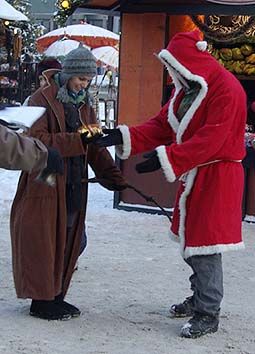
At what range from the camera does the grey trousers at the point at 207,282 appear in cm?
472

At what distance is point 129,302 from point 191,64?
175 centimetres

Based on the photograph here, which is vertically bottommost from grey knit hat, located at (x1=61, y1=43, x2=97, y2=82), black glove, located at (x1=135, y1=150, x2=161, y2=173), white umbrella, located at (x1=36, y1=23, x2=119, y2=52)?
black glove, located at (x1=135, y1=150, x2=161, y2=173)

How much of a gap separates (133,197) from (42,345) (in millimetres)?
4423

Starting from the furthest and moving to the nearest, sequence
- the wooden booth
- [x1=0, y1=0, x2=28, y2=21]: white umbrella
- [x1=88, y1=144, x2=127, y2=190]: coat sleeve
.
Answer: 1. [x1=0, y1=0, x2=28, y2=21]: white umbrella
2. the wooden booth
3. [x1=88, y1=144, x2=127, y2=190]: coat sleeve

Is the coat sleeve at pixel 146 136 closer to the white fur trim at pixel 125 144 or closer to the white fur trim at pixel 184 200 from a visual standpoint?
the white fur trim at pixel 125 144

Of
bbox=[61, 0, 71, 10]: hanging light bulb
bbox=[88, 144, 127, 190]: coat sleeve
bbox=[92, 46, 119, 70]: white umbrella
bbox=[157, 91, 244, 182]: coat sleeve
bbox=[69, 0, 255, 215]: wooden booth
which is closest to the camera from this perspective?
bbox=[157, 91, 244, 182]: coat sleeve

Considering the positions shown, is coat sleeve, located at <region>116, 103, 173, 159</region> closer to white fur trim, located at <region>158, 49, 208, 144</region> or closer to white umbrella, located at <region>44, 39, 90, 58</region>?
white fur trim, located at <region>158, 49, 208, 144</region>

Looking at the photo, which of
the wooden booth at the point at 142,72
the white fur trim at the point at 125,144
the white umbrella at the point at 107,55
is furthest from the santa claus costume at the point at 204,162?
the white umbrella at the point at 107,55

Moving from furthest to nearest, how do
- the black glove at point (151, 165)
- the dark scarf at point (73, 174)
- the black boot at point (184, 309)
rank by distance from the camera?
the black boot at point (184, 309)
the dark scarf at point (73, 174)
the black glove at point (151, 165)

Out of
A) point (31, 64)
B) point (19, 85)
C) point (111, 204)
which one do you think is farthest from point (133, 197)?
point (31, 64)

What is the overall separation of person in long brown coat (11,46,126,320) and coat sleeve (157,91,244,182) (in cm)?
56

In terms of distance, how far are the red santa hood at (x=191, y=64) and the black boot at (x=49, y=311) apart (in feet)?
4.26

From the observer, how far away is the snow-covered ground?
465cm

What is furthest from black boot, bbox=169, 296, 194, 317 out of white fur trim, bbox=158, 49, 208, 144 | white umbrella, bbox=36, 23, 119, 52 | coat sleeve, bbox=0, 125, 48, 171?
white umbrella, bbox=36, 23, 119, 52
